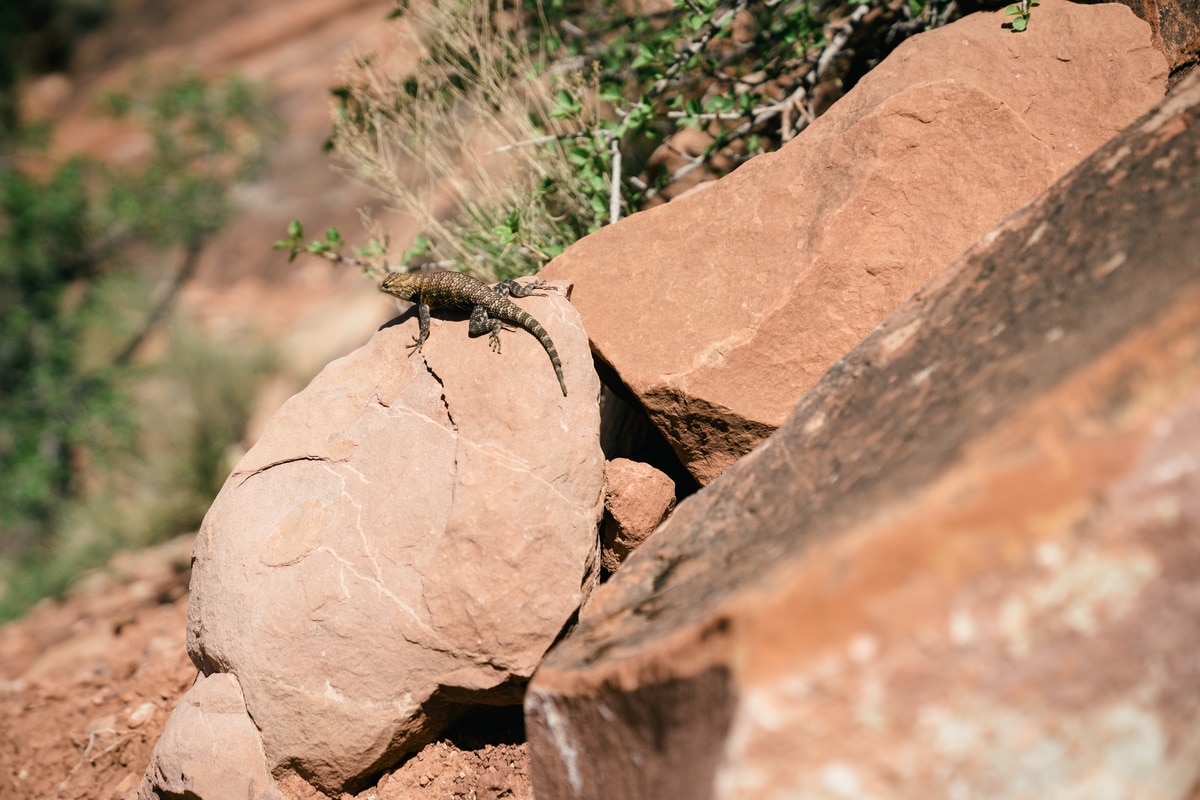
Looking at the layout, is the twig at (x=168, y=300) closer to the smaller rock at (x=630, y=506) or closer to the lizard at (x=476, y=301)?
the lizard at (x=476, y=301)

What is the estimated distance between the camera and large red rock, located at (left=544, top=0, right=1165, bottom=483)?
304cm

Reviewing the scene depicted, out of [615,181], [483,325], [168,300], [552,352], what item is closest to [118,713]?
[483,325]

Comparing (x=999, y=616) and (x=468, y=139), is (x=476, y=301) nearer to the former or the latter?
(x=468, y=139)

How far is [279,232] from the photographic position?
1302cm

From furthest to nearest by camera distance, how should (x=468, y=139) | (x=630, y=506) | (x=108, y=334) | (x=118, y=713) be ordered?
(x=108, y=334), (x=468, y=139), (x=118, y=713), (x=630, y=506)

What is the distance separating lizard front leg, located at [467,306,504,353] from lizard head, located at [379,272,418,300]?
63 cm

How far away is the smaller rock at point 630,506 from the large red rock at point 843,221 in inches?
8.1

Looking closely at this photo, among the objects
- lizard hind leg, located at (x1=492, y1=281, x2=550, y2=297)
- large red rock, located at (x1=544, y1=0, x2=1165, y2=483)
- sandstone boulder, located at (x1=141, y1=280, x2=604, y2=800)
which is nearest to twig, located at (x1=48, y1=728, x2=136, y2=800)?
sandstone boulder, located at (x1=141, y1=280, x2=604, y2=800)

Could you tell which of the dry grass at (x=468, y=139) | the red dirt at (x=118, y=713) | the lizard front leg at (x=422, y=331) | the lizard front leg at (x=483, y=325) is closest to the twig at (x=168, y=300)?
the red dirt at (x=118, y=713)

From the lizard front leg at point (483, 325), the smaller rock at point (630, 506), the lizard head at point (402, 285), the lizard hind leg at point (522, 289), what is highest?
the lizard head at point (402, 285)

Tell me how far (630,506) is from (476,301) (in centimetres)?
111

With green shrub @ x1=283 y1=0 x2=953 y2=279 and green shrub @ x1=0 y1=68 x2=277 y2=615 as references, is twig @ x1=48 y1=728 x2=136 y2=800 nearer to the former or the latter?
green shrub @ x1=283 y1=0 x2=953 y2=279

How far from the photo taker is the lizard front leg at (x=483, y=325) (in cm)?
331

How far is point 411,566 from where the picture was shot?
9.42 feet
